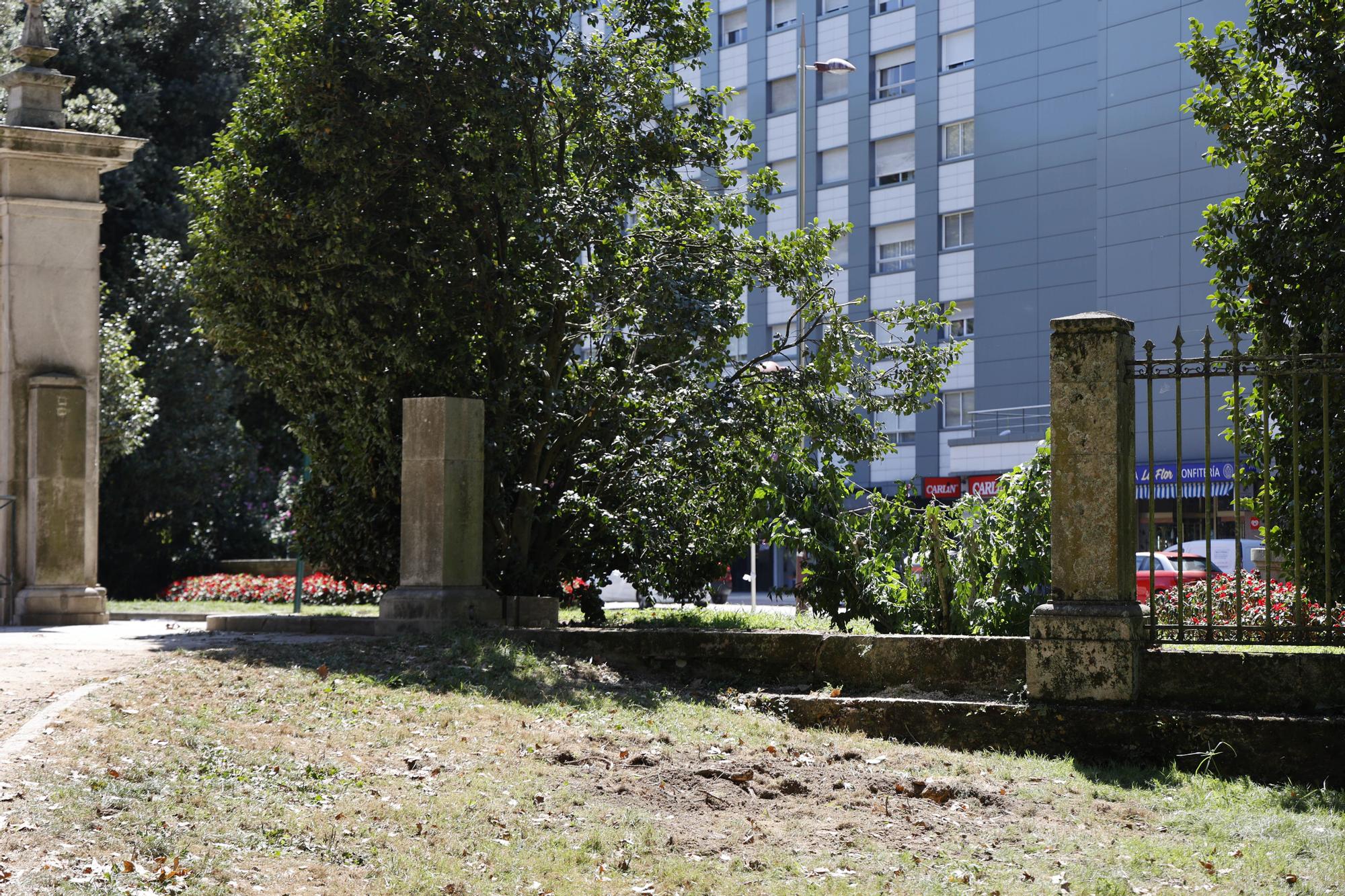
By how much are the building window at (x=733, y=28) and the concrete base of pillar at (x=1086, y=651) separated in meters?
38.1

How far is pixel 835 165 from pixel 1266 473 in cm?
3495

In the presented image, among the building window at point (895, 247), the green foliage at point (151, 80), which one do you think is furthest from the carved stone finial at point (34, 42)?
the building window at point (895, 247)

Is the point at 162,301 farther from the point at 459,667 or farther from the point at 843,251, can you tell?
the point at 843,251

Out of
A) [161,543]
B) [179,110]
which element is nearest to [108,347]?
[161,543]

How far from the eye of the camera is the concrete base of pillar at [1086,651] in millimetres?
8969

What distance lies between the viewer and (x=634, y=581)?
542 inches

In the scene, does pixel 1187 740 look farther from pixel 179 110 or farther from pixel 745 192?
pixel 179 110

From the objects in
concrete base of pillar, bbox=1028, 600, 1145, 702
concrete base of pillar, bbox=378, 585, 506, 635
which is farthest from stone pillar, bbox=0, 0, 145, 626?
concrete base of pillar, bbox=1028, 600, 1145, 702

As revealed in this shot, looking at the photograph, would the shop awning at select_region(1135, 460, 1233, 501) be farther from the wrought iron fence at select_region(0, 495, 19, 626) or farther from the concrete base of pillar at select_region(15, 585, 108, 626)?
the wrought iron fence at select_region(0, 495, 19, 626)

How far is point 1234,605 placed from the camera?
11953 millimetres

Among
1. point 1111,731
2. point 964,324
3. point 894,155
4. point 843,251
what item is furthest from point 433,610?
point 894,155

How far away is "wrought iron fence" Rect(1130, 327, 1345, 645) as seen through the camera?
877 cm

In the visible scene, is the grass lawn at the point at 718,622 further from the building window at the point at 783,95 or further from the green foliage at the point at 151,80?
the building window at the point at 783,95

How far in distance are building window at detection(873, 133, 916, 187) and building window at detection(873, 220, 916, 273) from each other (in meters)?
1.32
